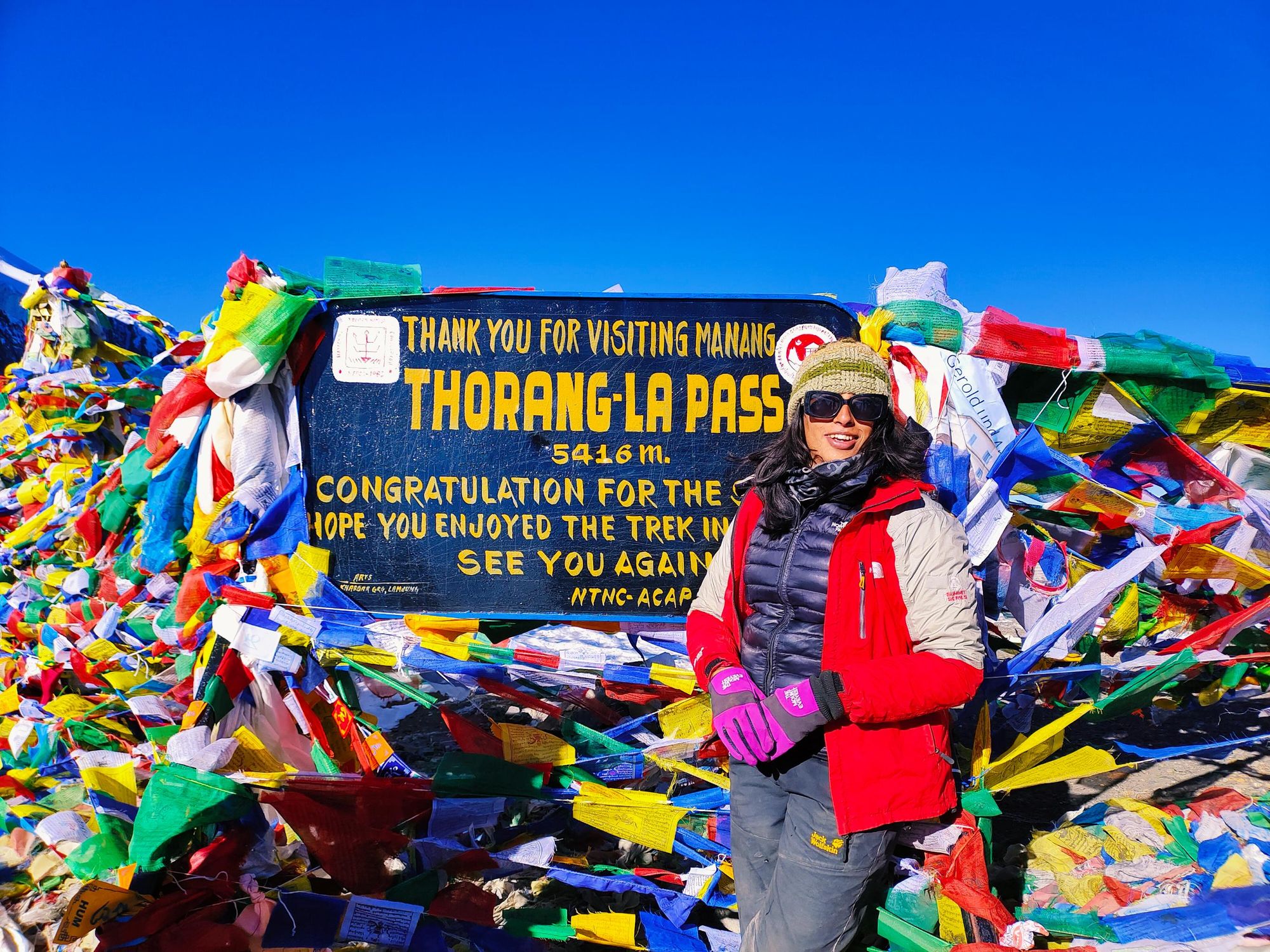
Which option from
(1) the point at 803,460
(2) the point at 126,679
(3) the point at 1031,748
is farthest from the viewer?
(2) the point at 126,679

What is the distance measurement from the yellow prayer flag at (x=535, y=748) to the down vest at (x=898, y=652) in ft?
4.52

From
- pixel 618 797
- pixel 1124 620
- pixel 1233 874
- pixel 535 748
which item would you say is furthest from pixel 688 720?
pixel 1233 874

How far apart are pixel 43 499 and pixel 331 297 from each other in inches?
186

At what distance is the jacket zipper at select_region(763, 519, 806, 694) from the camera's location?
84.1 inches

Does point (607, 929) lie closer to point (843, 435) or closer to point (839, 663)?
point (839, 663)

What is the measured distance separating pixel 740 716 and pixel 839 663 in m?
0.29

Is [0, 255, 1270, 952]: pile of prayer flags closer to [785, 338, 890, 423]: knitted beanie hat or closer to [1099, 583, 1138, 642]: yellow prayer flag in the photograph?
[1099, 583, 1138, 642]: yellow prayer flag

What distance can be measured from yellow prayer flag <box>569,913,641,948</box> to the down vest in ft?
4.04

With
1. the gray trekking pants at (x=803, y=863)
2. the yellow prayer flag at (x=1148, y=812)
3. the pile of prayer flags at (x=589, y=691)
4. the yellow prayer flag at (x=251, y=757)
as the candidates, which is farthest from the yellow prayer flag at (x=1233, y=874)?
the yellow prayer flag at (x=251, y=757)

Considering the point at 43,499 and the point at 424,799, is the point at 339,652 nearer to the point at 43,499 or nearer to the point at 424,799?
the point at 424,799

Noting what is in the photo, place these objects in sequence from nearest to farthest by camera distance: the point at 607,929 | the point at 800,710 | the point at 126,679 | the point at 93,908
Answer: the point at 800,710 < the point at 93,908 < the point at 607,929 < the point at 126,679

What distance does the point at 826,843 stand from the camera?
6.61 ft

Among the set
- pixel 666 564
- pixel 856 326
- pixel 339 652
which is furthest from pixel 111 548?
pixel 856 326

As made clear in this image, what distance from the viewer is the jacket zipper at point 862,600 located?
200 cm
